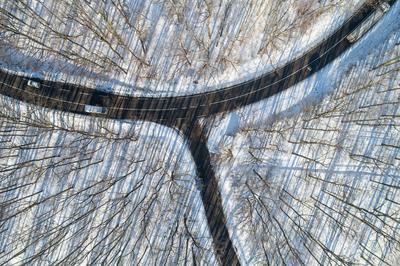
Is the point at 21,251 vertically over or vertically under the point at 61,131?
under

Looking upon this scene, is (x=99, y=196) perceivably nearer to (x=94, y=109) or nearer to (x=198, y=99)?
(x=94, y=109)

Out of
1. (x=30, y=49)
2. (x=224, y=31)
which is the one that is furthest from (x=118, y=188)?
(x=224, y=31)

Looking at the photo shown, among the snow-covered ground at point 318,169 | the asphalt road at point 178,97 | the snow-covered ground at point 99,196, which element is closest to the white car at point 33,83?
the asphalt road at point 178,97

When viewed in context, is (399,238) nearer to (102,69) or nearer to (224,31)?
(224,31)

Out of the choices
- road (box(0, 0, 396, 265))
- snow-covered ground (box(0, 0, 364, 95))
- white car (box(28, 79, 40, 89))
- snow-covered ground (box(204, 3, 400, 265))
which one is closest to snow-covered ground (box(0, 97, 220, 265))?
road (box(0, 0, 396, 265))

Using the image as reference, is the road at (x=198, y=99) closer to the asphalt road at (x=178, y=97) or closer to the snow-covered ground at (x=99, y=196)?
the asphalt road at (x=178, y=97)
